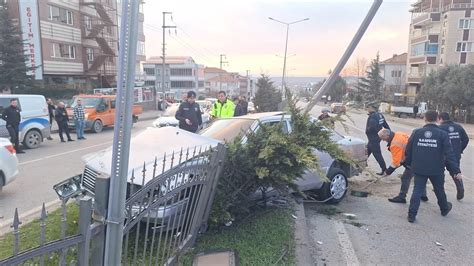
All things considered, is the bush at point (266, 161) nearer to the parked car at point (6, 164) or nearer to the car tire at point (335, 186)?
the car tire at point (335, 186)

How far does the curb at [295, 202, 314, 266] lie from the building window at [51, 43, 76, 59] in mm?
31640

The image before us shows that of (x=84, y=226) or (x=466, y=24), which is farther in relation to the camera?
(x=466, y=24)

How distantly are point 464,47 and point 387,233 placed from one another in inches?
2000

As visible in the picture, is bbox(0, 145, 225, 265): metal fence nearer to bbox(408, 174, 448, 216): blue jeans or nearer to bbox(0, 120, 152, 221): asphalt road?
bbox(0, 120, 152, 221): asphalt road

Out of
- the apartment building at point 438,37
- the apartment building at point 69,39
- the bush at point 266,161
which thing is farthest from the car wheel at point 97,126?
the apartment building at point 438,37

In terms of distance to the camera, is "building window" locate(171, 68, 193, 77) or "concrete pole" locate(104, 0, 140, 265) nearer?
"concrete pole" locate(104, 0, 140, 265)

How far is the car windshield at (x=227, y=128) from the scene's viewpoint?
5518 millimetres

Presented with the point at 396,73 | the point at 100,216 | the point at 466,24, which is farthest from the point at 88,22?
the point at 396,73

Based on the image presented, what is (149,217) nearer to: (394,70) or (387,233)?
(387,233)

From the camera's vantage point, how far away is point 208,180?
11.9 ft

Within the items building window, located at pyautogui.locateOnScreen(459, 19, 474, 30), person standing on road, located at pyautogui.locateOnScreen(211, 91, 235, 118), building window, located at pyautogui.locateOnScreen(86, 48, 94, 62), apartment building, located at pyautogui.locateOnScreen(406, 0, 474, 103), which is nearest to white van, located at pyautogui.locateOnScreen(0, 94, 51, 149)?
person standing on road, located at pyautogui.locateOnScreen(211, 91, 235, 118)

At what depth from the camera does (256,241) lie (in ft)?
13.2

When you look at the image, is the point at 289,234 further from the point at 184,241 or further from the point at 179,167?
the point at 179,167

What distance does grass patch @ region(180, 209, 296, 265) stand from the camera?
3.67m
